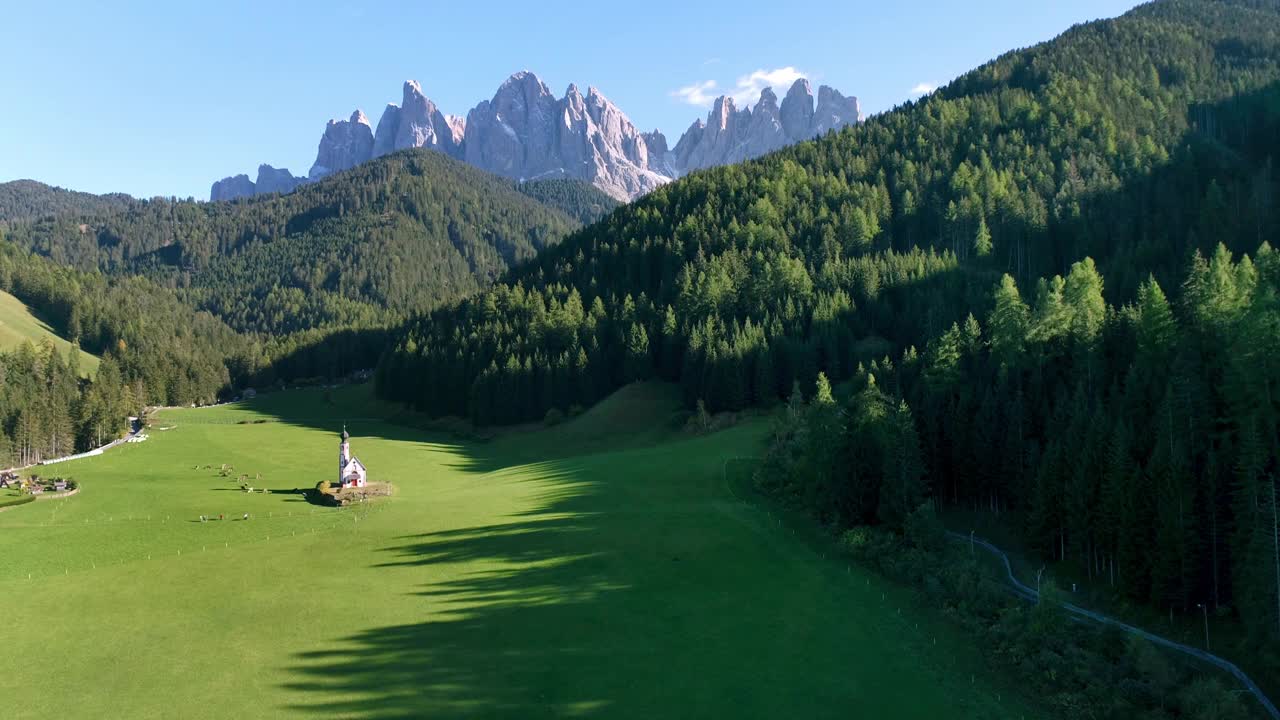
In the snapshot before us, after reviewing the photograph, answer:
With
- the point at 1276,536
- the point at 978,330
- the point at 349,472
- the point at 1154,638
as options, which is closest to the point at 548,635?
the point at 1154,638

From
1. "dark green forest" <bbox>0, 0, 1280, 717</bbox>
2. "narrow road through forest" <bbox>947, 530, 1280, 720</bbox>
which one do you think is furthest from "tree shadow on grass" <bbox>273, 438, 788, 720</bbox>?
"narrow road through forest" <bbox>947, 530, 1280, 720</bbox>

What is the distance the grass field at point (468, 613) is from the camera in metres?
34.9

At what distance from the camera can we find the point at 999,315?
82.1 m

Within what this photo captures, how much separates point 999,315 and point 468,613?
64.8 metres

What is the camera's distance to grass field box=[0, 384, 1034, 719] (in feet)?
114

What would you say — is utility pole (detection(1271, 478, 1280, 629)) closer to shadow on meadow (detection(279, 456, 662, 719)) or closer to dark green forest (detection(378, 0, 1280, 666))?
dark green forest (detection(378, 0, 1280, 666))

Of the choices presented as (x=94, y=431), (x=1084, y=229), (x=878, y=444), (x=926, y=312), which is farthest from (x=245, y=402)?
(x=1084, y=229)

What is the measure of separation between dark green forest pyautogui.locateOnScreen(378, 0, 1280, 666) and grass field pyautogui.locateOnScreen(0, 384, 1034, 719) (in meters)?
14.8

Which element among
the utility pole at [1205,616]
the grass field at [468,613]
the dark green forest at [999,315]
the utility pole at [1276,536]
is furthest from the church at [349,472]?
the utility pole at [1276,536]

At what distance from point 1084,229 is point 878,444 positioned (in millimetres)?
102232

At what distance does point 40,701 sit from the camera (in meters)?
35.0

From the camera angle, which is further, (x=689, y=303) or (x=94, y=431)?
(x=689, y=303)

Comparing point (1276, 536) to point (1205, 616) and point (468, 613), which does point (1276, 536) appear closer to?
point (1205, 616)

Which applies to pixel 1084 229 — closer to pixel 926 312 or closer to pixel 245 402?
pixel 926 312
